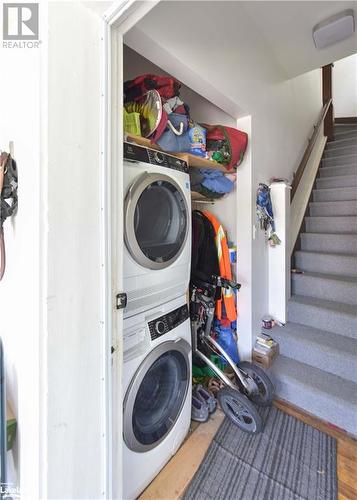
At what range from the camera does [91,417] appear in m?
0.82

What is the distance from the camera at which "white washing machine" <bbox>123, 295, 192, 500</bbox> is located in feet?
3.44

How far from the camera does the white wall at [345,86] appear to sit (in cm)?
417

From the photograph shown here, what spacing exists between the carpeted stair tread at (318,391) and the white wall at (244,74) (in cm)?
36

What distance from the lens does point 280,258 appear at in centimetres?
217

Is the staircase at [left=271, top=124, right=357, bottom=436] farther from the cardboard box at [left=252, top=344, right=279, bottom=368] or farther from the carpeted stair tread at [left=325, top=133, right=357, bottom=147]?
the carpeted stair tread at [left=325, top=133, right=357, bottom=147]

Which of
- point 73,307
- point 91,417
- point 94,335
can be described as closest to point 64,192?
point 73,307

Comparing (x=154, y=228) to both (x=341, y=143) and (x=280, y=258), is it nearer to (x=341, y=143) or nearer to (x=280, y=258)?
(x=280, y=258)

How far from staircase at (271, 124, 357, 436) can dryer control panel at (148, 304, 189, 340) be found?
99 cm

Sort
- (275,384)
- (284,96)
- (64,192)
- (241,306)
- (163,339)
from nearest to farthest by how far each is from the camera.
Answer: (64,192)
(163,339)
(275,384)
(241,306)
(284,96)

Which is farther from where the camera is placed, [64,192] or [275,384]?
[275,384]

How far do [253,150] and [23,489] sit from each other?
2.21 m

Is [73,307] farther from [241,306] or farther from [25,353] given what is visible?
[241,306]

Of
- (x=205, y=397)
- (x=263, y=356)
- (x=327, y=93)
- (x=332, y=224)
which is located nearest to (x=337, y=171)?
(x=332, y=224)

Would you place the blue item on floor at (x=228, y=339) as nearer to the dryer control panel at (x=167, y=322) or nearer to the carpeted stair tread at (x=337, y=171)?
the dryer control panel at (x=167, y=322)
